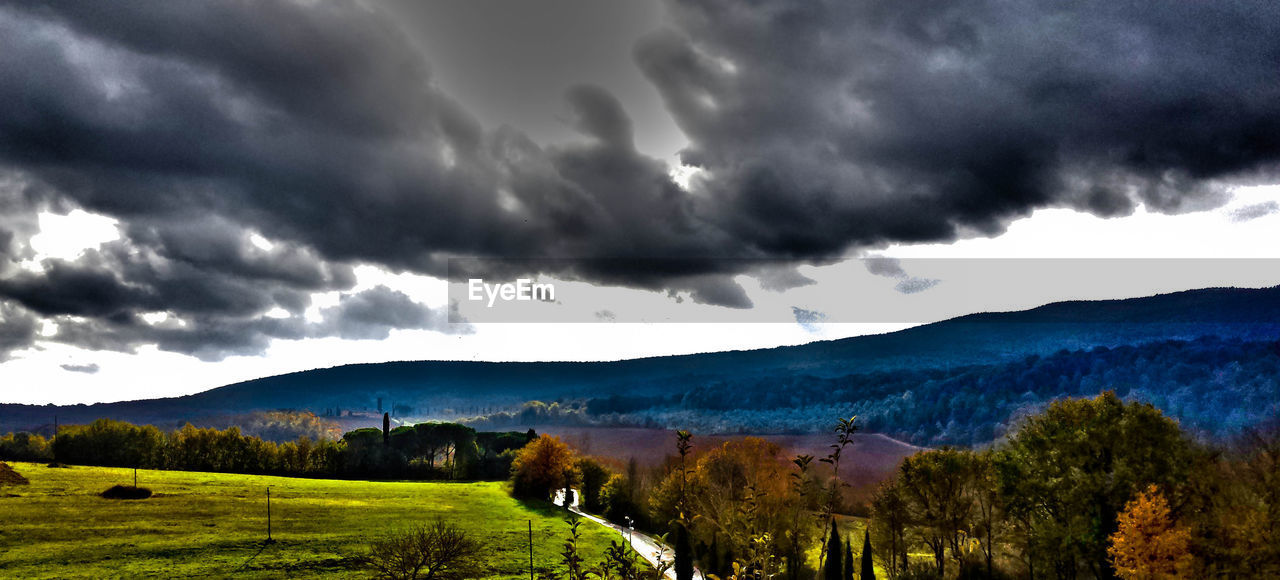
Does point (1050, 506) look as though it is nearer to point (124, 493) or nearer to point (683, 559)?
point (683, 559)

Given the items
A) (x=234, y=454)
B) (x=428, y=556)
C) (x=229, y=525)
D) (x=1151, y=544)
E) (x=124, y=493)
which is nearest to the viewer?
(x=428, y=556)

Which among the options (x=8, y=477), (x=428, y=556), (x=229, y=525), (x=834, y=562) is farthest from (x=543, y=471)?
(x=428, y=556)

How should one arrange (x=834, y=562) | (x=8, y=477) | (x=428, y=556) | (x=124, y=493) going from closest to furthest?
(x=428, y=556)
(x=834, y=562)
(x=8, y=477)
(x=124, y=493)

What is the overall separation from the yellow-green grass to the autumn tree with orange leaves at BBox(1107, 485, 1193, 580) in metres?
54.2

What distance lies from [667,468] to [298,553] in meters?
52.7

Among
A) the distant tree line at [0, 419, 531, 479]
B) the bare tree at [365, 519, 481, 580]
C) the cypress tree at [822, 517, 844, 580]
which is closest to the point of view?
the bare tree at [365, 519, 481, 580]

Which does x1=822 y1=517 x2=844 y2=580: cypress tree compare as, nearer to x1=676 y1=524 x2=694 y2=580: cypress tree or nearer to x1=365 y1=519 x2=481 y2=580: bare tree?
x1=676 y1=524 x2=694 y2=580: cypress tree

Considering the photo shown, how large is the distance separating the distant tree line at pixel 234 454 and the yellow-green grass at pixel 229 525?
13788 mm

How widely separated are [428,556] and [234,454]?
483 ft

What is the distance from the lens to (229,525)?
92.8 meters

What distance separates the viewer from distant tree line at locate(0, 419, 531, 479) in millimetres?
142375

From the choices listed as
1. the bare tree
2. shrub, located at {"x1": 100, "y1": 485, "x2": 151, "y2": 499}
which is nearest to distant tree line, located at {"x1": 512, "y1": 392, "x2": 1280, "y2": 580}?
the bare tree

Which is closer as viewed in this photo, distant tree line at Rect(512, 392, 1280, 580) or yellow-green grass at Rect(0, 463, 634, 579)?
distant tree line at Rect(512, 392, 1280, 580)

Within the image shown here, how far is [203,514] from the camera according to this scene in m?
98.4
